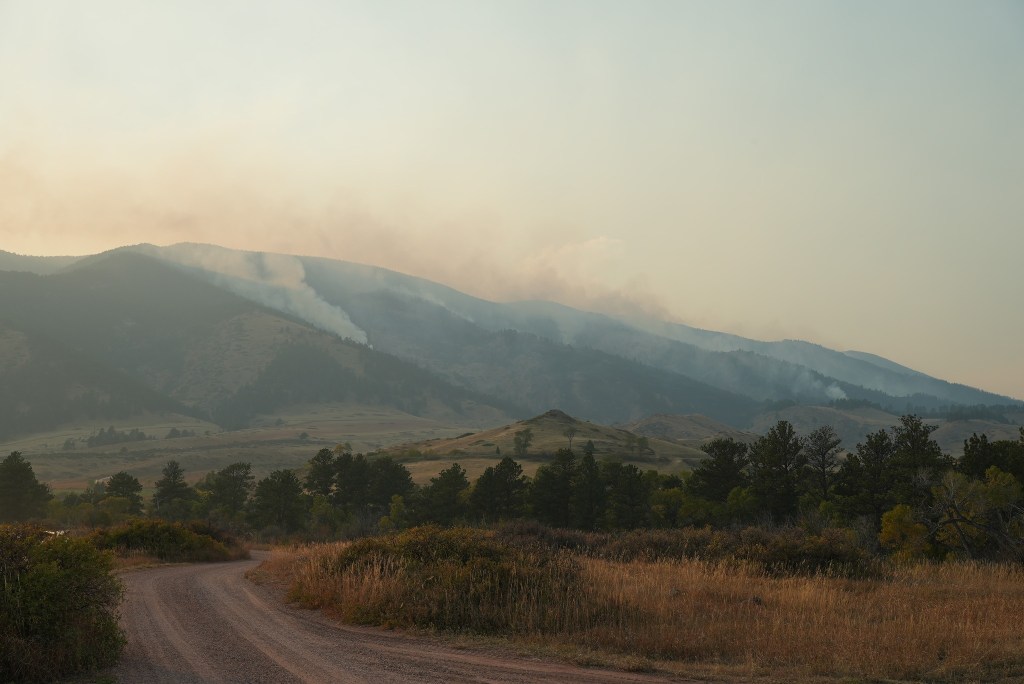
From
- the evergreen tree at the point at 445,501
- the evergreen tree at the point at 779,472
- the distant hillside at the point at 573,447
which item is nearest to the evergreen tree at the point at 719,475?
the evergreen tree at the point at 779,472

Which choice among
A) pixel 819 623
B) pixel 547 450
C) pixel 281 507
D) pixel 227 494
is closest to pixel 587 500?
pixel 281 507

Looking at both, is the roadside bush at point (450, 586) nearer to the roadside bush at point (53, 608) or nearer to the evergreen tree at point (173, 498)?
the roadside bush at point (53, 608)

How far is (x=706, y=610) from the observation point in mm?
17109

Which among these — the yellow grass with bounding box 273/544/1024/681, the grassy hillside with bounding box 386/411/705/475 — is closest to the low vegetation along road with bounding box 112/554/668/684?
the yellow grass with bounding box 273/544/1024/681

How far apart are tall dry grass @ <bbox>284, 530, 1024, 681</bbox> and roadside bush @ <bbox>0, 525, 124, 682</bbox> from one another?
587 cm

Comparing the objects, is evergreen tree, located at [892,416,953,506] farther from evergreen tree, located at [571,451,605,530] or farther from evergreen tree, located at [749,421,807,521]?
evergreen tree, located at [571,451,605,530]

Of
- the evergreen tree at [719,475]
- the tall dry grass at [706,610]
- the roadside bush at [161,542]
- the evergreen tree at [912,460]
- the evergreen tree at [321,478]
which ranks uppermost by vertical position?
the evergreen tree at [912,460]

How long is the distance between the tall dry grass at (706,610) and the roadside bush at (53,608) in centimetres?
587

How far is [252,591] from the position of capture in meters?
24.3

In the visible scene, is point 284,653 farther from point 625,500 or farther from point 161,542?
point 625,500

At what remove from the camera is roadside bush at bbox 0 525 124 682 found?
11852mm

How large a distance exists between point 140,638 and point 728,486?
202ft

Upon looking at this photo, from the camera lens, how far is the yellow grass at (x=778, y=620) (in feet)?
41.4

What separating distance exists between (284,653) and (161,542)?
98.0ft
